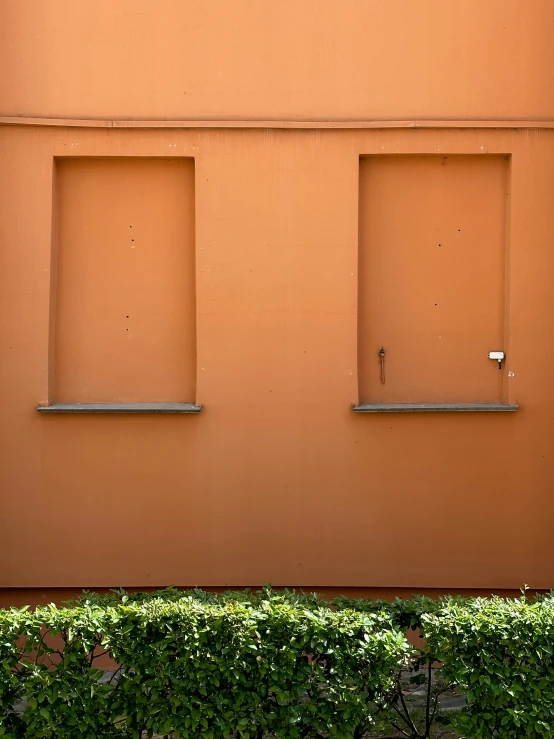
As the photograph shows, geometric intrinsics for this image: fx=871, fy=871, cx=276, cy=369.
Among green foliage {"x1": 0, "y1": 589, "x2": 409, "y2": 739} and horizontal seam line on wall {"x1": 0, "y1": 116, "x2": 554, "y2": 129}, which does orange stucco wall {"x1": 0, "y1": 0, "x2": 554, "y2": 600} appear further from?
green foliage {"x1": 0, "y1": 589, "x2": 409, "y2": 739}

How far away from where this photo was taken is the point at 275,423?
6.38m

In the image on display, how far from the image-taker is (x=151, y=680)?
14.9 feet

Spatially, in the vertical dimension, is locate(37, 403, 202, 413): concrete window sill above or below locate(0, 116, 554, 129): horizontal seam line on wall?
below

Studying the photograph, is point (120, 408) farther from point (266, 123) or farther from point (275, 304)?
point (266, 123)

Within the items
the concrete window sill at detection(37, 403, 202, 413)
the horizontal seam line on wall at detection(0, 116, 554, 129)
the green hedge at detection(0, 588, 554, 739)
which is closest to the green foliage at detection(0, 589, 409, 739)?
the green hedge at detection(0, 588, 554, 739)

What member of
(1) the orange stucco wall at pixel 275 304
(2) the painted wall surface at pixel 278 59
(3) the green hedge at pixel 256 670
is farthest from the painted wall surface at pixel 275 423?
(3) the green hedge at pixel 256 670

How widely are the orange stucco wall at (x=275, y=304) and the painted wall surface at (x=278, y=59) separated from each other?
0.05 ft

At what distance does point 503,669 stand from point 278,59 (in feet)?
14.4

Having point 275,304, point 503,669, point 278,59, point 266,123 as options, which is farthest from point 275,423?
point 278,59

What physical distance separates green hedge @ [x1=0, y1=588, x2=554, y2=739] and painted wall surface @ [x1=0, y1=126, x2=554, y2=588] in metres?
1.75

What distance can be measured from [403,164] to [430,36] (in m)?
0.93

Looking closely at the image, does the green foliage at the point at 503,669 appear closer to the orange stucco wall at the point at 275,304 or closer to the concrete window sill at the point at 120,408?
the orange stucco wall at the point at 275,304

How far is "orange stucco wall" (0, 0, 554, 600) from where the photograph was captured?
6.35 meters

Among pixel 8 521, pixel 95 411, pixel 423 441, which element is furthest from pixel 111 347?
pixel 423 441
